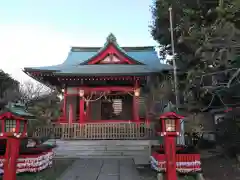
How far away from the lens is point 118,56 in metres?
17.1

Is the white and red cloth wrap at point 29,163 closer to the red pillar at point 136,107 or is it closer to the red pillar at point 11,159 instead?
the red pillar at point 11,159

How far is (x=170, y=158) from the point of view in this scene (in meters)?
6.34

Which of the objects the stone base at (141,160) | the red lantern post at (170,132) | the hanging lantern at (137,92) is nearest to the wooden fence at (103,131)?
the hanging lantern at (137,92)

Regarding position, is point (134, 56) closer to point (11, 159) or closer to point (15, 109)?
point (15, 109)

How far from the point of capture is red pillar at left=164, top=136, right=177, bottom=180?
6.27m

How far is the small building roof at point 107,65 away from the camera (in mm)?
14094

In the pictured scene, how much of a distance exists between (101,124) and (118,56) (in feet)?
21.0

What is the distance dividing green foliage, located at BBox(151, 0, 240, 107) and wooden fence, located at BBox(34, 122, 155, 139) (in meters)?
3.41

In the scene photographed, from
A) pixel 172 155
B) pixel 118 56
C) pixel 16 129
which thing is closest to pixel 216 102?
pixel 118 56

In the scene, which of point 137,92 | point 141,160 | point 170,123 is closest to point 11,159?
point 170,123

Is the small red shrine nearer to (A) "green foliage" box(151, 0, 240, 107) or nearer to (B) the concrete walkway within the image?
(A) "green foliage" box(151, 0, 240, 107)

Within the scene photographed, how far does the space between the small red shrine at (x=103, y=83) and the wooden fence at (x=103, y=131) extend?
2.66 feet

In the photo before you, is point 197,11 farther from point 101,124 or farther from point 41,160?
point 41,160

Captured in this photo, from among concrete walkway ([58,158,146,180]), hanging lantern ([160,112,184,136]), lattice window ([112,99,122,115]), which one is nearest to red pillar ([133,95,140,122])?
lattice window ([112,99,122,115])
